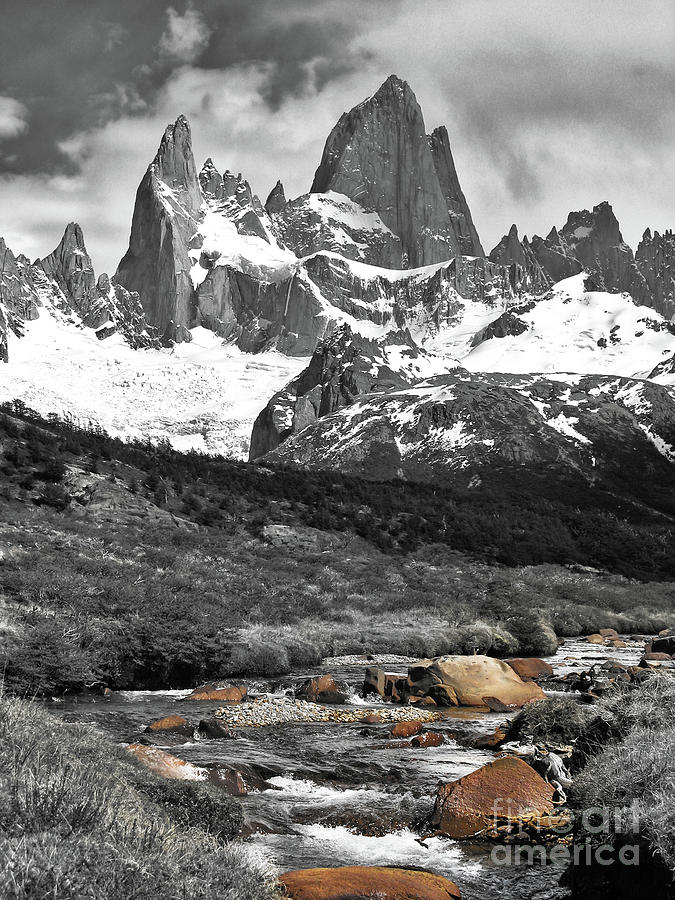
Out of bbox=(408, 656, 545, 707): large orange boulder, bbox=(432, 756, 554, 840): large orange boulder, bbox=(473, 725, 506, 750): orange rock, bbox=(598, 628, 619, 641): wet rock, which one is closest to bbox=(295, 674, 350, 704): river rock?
bbox=(408, 656, 545, 707): large orange boulder

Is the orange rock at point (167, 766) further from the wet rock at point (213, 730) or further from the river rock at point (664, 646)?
the river rock at point (664, 646)

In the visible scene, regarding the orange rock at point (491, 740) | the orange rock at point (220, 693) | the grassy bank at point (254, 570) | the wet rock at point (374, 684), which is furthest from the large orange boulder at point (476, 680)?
the grassy bank at point (254, 570)

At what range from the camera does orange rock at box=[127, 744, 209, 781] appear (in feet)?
30.7

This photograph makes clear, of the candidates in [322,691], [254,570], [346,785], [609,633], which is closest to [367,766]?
[346,785]

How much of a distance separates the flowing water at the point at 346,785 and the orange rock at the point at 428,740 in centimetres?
23

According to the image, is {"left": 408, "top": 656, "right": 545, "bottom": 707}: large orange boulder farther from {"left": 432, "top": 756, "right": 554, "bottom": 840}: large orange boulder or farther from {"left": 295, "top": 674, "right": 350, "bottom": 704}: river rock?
{"left": 432, "top": 756, "right": 554, "bottom": 840}: large orange boulder

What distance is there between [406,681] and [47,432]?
47247mm

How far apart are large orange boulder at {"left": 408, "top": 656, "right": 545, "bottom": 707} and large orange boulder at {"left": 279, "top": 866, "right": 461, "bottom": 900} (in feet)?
35.8

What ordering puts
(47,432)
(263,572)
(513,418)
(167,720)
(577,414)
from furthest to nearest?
(577,414), (513,418), (47,432), (263,572), (167,720)

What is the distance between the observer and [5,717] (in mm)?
7129

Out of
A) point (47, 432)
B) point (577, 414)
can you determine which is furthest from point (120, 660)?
point (577, 414)

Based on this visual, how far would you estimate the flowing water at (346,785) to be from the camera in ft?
25.9

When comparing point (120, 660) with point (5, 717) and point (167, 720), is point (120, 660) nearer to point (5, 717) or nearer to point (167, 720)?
point (167, 720)

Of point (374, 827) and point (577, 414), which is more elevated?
point (577, 414)
